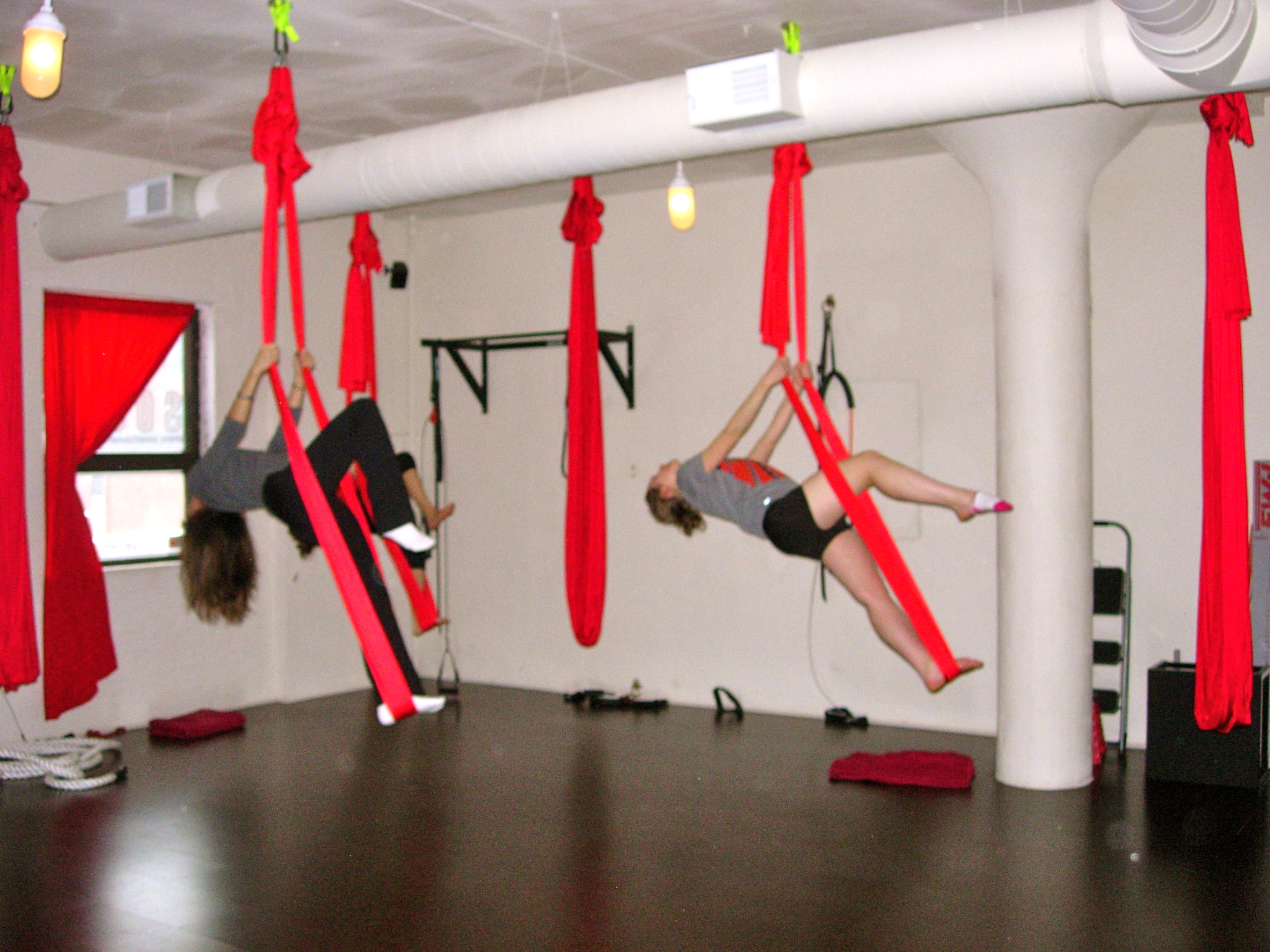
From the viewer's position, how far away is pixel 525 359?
306 inches

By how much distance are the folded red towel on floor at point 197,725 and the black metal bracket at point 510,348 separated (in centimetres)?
242

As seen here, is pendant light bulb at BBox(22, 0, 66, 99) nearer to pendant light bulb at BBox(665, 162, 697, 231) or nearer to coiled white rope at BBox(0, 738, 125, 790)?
pendant light bulb at BBox(665, 162, 697, 231)

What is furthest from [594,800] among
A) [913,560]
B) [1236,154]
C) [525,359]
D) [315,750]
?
[1236,154]

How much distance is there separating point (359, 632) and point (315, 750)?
2.83 m

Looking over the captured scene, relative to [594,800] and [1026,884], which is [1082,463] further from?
[594,800]

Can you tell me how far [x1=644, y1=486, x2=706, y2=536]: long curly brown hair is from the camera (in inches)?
211

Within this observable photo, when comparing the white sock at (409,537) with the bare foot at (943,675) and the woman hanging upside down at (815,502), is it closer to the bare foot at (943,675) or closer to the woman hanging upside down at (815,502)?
the woman hanging upside down at (815,502)

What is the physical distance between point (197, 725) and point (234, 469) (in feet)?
7.69

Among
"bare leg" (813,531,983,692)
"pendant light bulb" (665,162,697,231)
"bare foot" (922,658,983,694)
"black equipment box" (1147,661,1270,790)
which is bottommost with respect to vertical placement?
"black equipment box" (1147,661,1270,790)

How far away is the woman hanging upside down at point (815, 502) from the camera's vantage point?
4.58 metres

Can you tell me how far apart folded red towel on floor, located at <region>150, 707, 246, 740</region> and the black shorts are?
3.37 meters

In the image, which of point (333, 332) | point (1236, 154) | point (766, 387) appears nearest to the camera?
point (766, 387)

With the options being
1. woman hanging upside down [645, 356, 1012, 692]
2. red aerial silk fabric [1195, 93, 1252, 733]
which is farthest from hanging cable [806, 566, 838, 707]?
red aerial silk fabric [1195, 93, 1252, 733]

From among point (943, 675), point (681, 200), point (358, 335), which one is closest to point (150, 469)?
point (358, 335)
